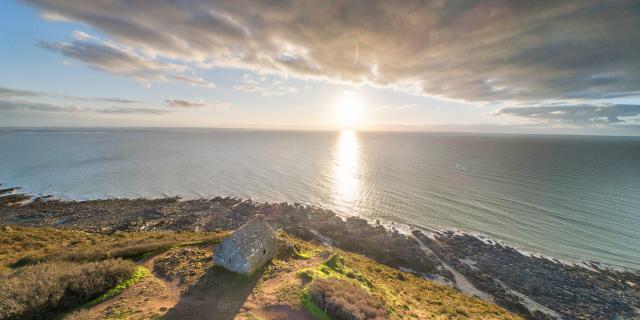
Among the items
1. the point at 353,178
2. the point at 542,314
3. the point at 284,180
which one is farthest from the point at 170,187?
the point at 542,314

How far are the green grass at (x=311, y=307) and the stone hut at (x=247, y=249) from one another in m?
5.13

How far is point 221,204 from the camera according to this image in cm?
5309

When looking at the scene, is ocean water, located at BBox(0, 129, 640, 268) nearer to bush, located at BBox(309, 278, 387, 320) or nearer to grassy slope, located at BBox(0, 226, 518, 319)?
grassy slope, located at BBox(0, 226, 518, 319)

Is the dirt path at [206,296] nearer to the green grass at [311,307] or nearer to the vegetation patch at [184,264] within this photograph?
the vegetation patch at [184,264]

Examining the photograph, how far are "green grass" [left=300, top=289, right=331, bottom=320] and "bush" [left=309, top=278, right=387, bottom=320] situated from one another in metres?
0.18

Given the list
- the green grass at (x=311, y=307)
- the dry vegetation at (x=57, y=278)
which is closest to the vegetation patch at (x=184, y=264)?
the dry vegetation at (x=57, y=278)

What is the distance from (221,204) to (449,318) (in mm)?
45430

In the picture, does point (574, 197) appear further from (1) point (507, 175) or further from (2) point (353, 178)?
(2) point (353, 178)

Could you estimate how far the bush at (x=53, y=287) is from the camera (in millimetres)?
13562

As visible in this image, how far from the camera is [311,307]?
16.5 m

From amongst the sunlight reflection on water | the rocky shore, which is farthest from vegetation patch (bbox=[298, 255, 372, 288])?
the sunlight reflection on water

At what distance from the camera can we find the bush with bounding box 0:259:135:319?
13.6 metres

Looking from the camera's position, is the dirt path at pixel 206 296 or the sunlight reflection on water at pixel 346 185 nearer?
the dirt path at pixel 206 296

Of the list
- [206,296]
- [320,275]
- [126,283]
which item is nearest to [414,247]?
[320,275]
